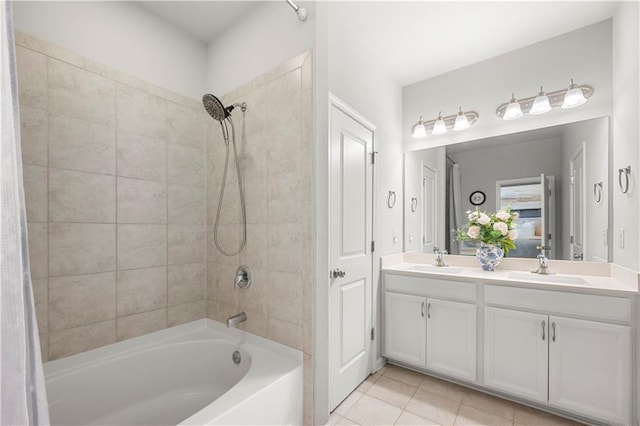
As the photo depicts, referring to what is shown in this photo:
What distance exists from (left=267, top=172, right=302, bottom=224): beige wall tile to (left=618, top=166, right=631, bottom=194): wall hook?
1.98 meters

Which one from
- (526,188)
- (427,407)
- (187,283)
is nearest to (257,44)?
(187,283)

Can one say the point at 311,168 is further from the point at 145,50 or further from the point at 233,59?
the point at 145,50

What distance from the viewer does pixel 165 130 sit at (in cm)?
196

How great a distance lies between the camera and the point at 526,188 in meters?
2.31

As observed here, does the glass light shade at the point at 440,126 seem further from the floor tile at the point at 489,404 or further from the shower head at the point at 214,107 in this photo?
the floor tile at the point at 489,404

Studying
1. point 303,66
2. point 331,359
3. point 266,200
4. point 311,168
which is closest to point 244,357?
point 331,359

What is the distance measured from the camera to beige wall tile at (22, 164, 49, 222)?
55.0 inches

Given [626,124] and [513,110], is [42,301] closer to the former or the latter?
[513,110]

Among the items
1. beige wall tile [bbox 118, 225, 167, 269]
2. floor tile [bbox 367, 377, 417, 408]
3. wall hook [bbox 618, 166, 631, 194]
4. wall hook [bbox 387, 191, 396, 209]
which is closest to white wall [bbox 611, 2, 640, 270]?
wall hook [bbox 618, 166, 631, 194]

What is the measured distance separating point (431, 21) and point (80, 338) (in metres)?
3.03

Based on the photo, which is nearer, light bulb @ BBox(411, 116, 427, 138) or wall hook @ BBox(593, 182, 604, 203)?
wall hook @ BBox(593, 182, 604, 203)

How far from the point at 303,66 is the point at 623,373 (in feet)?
8.26

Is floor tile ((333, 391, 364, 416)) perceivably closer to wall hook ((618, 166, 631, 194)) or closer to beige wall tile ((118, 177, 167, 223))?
beige wall tile ((118, 177, 167, 223))

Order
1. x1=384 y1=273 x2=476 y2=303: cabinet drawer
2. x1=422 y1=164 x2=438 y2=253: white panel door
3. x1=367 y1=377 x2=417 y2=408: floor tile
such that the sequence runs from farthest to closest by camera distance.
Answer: x1=422 y1=164 x2=438 y2=253: white panel door
x1=384 y1=273 x2=476 y2=303: cabinet drawer
x1=367 y1=377 x2=417 y2=408: floor tile
